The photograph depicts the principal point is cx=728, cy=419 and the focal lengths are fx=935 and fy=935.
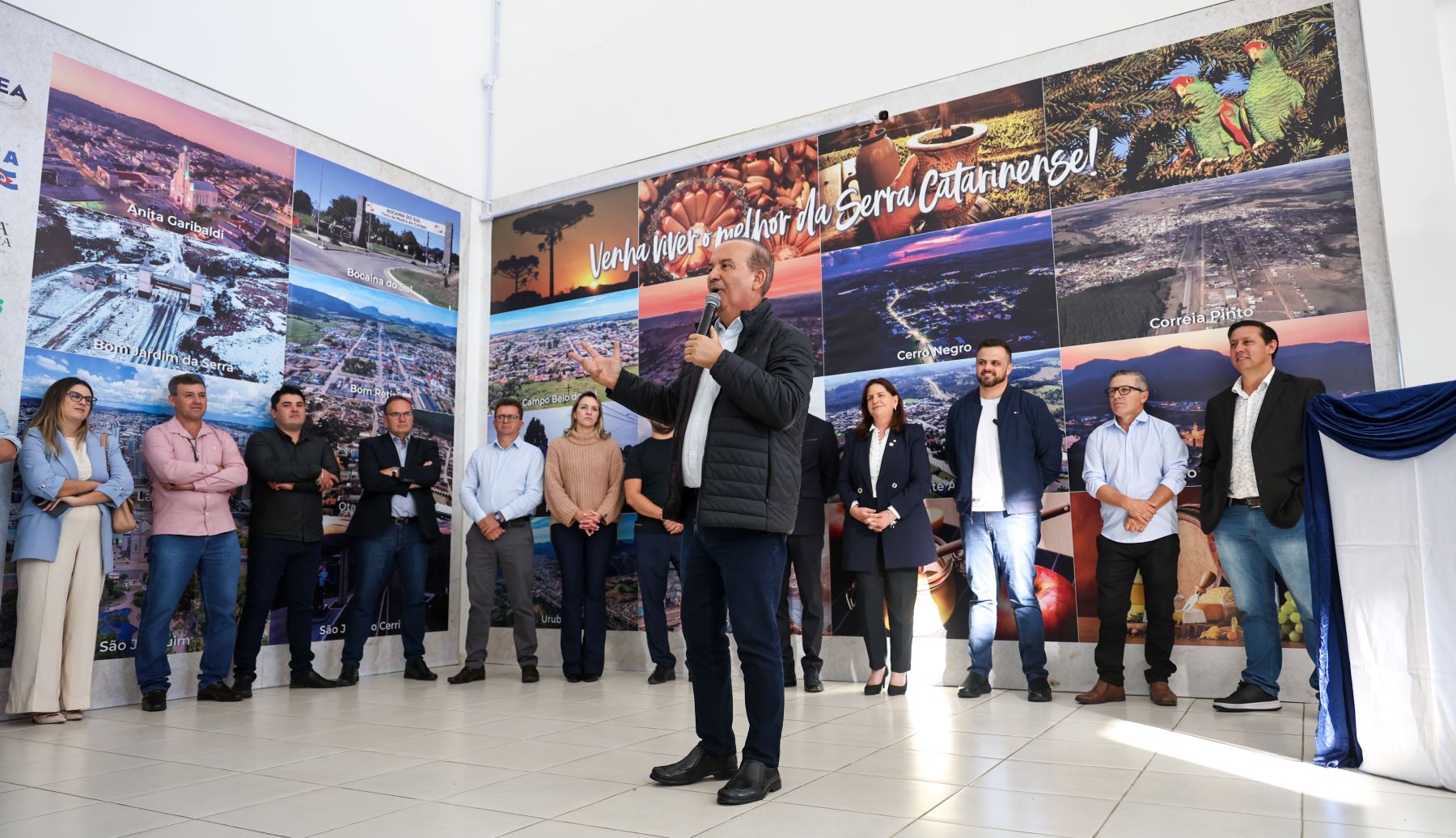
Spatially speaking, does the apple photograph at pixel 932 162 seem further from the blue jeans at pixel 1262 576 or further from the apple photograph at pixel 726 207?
the blue jeans at pixel 1262 576

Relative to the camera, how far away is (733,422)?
2.67m

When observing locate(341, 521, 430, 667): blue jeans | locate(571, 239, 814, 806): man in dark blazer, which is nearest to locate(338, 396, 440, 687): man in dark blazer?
locate(341, 521, 430, 667): blue jeans

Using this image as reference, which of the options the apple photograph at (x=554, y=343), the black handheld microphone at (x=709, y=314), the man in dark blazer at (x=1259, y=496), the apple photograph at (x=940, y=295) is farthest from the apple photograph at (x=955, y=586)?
the black handheld microphone at (x=709, y=314)

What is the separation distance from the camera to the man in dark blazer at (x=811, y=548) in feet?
17.0

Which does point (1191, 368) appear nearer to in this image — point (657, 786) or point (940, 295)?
point (940, 295)

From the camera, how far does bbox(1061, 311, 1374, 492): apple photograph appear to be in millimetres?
4426

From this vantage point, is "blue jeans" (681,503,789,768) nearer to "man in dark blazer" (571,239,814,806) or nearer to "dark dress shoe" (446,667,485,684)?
"man in dark blazer" (571,239,814,806)

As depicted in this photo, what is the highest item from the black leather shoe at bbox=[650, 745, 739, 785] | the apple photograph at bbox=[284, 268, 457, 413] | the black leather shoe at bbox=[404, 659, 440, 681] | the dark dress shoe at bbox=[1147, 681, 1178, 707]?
the apple photograph at bbox=[284, 268, 457, 413]

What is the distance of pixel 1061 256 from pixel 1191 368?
0.93 metres


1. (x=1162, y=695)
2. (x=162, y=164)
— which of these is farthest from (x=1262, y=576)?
(x=162, y=164)

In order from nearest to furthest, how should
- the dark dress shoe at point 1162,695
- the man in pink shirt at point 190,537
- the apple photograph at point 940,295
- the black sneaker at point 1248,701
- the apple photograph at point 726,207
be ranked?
the black sneaker at point 1248,701
the dark dress shoe at point 1162,695
the man in pink shirt at point 190,537
the apple photograph at point 940,295
the apple photograph at point 726,207

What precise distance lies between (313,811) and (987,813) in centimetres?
Answer: 184

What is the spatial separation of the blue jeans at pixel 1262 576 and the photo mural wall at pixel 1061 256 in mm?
346

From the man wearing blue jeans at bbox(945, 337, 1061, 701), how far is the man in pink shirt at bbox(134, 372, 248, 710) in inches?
152
